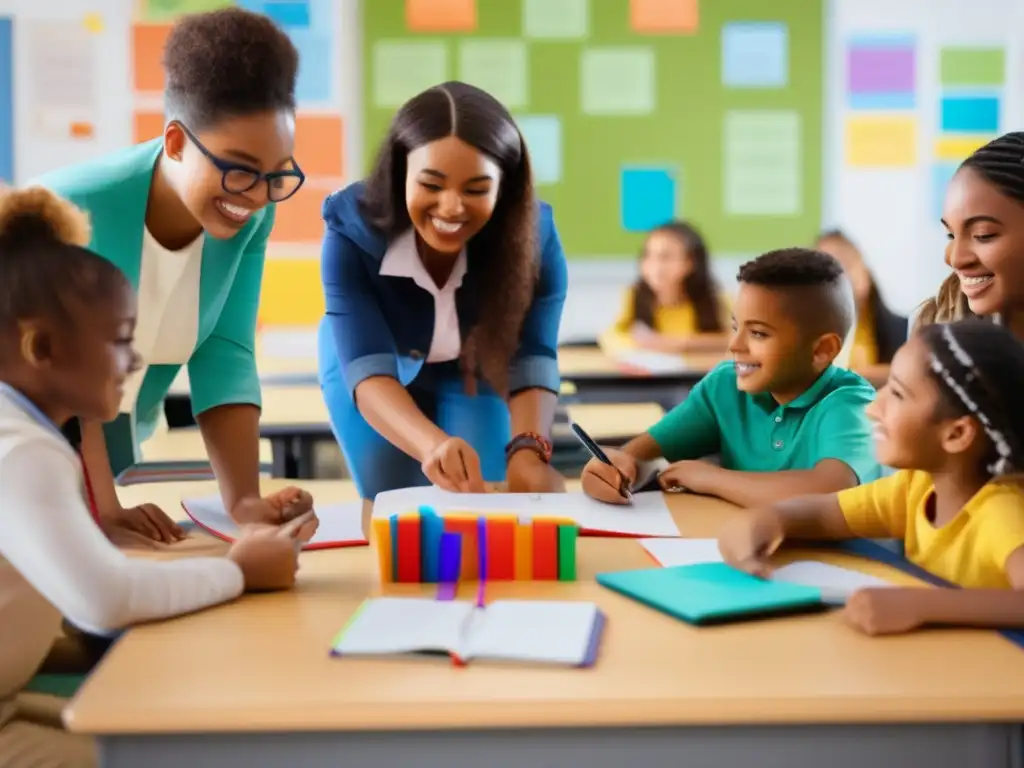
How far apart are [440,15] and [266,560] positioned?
14.1 ft

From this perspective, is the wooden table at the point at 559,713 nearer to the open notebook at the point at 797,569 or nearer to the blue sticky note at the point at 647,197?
the open notebook at the point at 797,569

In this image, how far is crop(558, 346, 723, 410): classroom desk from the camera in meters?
3.87

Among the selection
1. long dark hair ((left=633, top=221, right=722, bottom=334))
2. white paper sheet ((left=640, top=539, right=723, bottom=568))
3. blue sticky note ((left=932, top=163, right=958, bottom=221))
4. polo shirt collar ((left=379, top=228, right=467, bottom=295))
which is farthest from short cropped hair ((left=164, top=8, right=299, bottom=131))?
blue sticky note ((left=932, top=163, right=958, bottom=221))

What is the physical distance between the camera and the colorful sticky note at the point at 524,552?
1316 millimetres

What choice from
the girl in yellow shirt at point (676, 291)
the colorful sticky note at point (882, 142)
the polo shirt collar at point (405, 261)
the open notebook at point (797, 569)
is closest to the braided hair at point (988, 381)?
the open notebook at point (797, 569)

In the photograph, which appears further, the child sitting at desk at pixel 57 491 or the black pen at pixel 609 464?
the black pen at pixel 609 464

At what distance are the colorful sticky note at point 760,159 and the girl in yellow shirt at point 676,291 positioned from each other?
0.48 metres

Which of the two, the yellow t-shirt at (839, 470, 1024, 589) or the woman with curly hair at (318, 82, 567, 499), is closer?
the yellow t-shirt at (839, 470, 1024, 589)

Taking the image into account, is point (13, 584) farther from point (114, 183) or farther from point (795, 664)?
point (795, 664)

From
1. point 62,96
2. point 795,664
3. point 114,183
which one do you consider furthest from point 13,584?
point 62,96

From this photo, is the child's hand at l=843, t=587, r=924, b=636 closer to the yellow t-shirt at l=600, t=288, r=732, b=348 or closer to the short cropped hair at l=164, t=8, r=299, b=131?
the short cropped hair at l=164, t=8, r=299, b=131

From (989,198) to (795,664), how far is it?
0.84 m

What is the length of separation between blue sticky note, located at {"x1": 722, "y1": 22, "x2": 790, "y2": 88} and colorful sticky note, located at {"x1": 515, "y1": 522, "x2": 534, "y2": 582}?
4.32 meters

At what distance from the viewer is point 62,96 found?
199 inches
